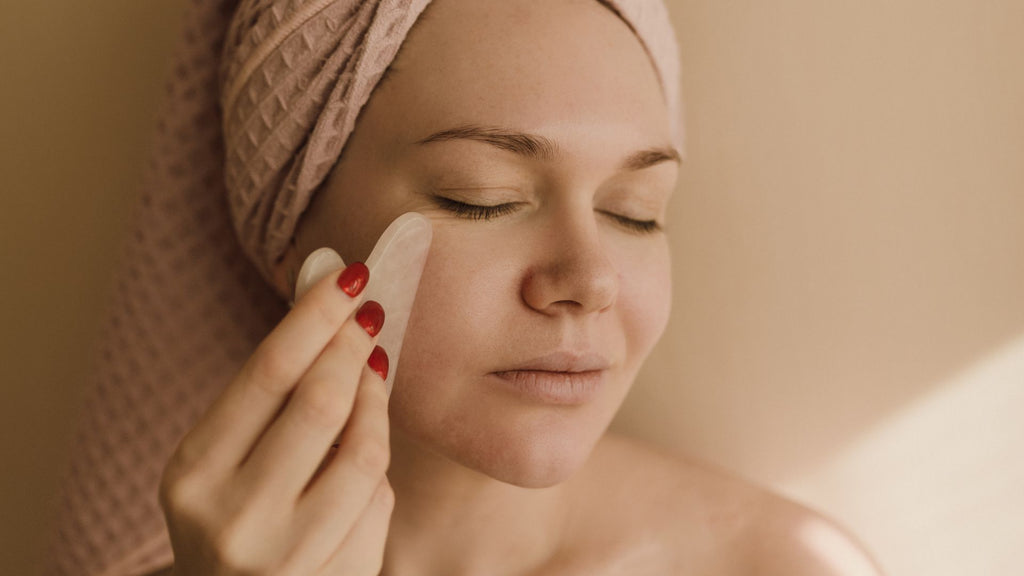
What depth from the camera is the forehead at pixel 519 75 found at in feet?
2.57

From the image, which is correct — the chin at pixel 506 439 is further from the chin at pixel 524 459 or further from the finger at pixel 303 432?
the finger at pixel 303 432

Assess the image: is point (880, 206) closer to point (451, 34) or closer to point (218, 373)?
point (451, 34)

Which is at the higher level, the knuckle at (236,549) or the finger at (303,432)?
the finger at (303,432)

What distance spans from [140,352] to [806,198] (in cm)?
97

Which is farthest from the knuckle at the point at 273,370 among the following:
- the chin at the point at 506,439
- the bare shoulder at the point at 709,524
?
the bare shoulder at the point at 709,524

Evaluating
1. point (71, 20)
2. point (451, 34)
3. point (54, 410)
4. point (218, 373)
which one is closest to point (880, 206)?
point (451, 34)

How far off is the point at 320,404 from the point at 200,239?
1.86ft

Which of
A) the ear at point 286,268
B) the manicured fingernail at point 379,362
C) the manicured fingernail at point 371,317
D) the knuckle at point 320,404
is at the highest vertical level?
the ear at point 286,268

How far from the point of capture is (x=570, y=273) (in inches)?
30.8

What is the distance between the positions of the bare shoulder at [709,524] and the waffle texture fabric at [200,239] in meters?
0.46


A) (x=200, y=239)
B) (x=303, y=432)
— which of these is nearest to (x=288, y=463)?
(x=303, y=432)

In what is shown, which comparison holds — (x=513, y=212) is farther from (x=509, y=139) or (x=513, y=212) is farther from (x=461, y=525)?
(x=461, y=525)

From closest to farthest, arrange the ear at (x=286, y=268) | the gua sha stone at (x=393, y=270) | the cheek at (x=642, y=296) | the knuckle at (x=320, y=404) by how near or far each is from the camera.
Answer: the knuckle at (x=320, y=404), the gua sha stone at (x=393, y=270), the cheek at (x=642, y=296), the ear at (x=286, y=268)

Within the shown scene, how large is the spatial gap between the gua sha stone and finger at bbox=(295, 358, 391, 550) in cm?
10
